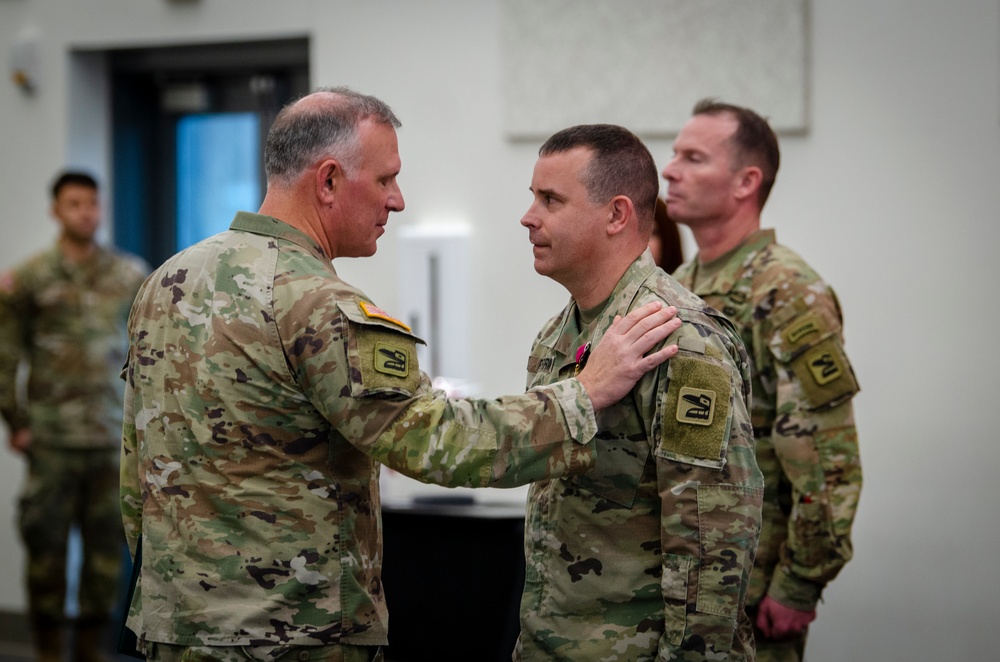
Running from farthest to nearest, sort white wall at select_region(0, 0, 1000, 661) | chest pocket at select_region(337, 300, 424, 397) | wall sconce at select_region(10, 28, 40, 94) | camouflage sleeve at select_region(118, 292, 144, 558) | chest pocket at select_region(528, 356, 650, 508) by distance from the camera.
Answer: wall sconce at select_region(10, 28, 40, 94)
white wall at select_region(0, 0, 1000, 661)
camouflage sleeve at select_region(118, 292, 144, 558)
chest pocket at select_region(528, 356, 650, 508)
chest pocket at select_region(337, 300, 424, 397)

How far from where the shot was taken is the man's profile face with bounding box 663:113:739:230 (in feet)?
8.84

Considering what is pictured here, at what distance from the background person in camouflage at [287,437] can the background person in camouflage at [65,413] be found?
2.87m

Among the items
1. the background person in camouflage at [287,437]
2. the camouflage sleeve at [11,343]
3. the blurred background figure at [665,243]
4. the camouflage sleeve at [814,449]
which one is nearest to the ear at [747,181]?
the camouflage sleeve at [814,449]

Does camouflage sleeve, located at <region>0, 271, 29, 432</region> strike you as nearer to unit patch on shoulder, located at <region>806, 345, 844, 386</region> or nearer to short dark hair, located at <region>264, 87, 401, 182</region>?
short dark hair, located at <region>264, 87, 401, 182</region>

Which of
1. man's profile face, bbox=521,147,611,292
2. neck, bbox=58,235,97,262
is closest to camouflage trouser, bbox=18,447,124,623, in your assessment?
neck, bbox=58,235,97,262

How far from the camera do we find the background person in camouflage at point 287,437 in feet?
5.71

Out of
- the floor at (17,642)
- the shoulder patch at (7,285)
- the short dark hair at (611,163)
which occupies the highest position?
the short dark hair at (611,163)

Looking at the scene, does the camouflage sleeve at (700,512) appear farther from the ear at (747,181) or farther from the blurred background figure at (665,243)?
the blurred background figure at (665,243)

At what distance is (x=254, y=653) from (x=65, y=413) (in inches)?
123

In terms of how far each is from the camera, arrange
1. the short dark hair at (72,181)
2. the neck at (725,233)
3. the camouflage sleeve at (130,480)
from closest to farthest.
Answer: the camouflage sleeve at (130,480) → the neck at (725,233) → the short dark hair at (72,181)

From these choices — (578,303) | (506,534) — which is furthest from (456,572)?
(578,303)

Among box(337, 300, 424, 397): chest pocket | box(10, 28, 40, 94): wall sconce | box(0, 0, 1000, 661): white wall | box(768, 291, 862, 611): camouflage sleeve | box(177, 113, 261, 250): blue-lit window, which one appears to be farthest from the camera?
box(177, 113, 261, 250): blue-lit window

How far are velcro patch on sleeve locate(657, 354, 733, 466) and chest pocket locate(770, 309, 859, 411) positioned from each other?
727 millimetres

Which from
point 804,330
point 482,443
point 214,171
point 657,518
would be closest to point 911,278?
point 804,330
